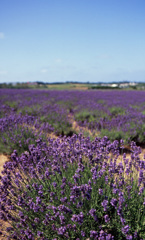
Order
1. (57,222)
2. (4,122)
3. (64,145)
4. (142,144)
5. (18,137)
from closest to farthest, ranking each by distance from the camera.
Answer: (57,222), (64,145), (18,137), (4,122), (142,144)

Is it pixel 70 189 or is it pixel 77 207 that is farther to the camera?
pixel 70 189

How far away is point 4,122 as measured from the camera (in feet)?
14.6

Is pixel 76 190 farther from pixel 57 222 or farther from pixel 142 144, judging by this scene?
pixel 142 144

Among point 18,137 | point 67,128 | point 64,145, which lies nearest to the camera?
point 64,145

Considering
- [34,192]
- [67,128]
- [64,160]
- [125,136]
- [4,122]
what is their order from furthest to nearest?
[67,128]
[125,136]
[4,122]
[64,160]
[34,192]

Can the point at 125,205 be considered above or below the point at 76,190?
below

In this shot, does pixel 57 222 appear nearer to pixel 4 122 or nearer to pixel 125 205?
pixel 125 205

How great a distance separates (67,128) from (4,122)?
189 centimetres

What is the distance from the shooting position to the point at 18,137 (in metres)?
4.12

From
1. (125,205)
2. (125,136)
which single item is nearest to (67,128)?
(125,136)

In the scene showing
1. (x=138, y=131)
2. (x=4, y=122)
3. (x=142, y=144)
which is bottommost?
(x=142, y=144)

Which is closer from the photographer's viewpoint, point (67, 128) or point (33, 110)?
point (67, 128)

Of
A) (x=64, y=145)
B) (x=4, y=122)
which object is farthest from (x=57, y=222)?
(x=4, y=122)

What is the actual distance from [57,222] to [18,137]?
264 centimetres
